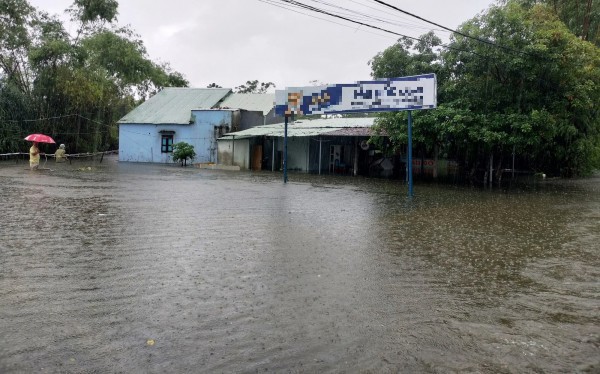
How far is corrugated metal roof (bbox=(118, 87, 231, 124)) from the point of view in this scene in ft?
118

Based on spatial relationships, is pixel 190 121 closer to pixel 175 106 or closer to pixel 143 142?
pixel 175 106

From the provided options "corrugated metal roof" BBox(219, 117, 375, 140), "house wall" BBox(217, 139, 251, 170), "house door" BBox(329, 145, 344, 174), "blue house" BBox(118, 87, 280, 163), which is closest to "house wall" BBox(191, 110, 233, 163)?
"blue house" BBox(118, 87, 280, 163)

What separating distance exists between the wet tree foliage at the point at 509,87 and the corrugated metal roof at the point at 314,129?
11.8 feet

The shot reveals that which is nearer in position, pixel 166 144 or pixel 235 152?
pixel 235 152

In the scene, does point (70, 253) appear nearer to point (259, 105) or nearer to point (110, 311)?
point (110, 311)

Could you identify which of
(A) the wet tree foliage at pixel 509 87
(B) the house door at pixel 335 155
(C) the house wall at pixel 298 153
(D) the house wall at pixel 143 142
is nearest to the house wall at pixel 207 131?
(D) the house wall at pixel 143 142

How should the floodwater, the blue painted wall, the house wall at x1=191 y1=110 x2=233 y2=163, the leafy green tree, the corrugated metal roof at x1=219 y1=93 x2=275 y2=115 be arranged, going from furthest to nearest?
the corrugated metal roof at x1=219 y1=93 x2=275 y2=115 < the blue painted wall < the house wall at x1=191 y1=110 x2=233 y2=163 < the leafy green tree < the floodwater

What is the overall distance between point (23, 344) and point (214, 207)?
816cm

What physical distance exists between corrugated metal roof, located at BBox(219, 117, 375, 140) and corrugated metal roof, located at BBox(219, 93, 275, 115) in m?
3.43

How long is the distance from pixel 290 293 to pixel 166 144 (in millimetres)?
32659

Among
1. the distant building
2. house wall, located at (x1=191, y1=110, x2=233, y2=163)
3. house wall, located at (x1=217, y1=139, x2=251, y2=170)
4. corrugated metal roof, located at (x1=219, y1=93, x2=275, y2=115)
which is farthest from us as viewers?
corrugated metal roof, located at (x1=219, y1=93, x2=275, y2=115)

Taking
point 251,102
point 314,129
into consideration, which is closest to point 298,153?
point 314,129

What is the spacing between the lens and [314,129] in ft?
94.2

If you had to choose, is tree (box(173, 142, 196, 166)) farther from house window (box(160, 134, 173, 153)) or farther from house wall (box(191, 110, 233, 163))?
house window (box(160, 134, 173, 153))
